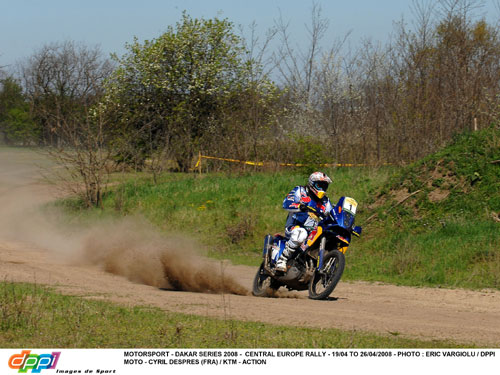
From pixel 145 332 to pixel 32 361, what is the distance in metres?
1.61

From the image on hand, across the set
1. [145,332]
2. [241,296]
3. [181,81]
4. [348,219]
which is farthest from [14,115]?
[145,332]

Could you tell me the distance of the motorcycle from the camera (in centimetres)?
1070

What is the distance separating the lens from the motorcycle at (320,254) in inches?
421

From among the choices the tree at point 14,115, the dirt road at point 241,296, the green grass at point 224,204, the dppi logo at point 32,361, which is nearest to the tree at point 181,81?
the green grass at point 224,204

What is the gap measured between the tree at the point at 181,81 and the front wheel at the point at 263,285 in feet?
78.4

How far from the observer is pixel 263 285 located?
40.2 feet

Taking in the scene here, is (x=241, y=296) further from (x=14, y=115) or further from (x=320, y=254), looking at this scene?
(x=14, y=115)

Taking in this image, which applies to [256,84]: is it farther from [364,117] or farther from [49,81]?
[49,81]

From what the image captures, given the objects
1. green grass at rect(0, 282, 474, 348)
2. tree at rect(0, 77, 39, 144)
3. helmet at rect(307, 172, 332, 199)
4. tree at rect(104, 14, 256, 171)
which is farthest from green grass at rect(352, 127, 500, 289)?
tree at rect(0, 77, 39, 144)

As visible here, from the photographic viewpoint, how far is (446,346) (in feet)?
24.2

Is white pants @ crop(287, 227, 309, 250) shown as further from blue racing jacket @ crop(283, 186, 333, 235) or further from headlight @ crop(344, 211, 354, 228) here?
headlight @ crop(344, 211, 354, 228)

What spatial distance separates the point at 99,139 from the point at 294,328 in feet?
63.6

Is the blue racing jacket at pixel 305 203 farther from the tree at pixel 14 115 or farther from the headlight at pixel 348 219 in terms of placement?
the tree at pixel 14 115

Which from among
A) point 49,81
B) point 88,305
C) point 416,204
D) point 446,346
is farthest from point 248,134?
point 49,81
